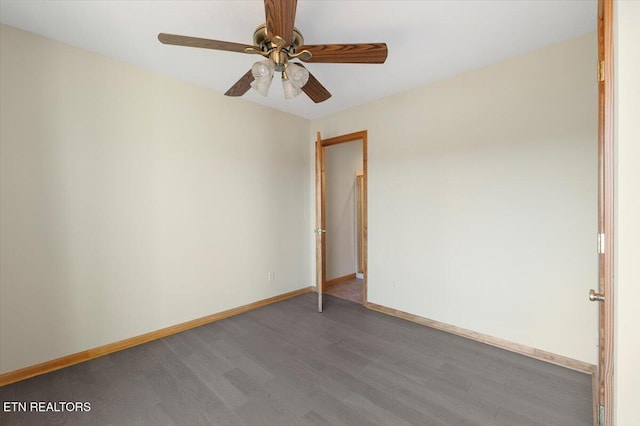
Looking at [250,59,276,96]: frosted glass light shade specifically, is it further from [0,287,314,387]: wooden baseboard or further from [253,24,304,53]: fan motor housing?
[0,287,314,387]: wooden baseboard

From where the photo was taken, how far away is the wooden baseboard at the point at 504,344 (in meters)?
2.25

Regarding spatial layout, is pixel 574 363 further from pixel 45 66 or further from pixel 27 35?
pixel 27 35

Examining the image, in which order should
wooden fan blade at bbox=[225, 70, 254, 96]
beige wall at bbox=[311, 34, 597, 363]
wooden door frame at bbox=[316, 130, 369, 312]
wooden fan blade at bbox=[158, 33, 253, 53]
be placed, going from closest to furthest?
wooden fan blade at bbox=[158, 33, 253, 53] < wooden fan blade at bbox=[225, 70, 254, 96] < beige wall at bbox=[311, 34, 597, 363] < wooden door frame at bbox=[316, 130, 369, 312]

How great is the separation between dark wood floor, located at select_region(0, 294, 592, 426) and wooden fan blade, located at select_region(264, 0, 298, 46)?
2347 mm

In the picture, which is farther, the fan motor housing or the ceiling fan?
the fan motor housing

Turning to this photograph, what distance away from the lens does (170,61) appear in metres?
2.59

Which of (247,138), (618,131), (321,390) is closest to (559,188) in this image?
(618,131)

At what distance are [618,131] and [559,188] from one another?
200cm

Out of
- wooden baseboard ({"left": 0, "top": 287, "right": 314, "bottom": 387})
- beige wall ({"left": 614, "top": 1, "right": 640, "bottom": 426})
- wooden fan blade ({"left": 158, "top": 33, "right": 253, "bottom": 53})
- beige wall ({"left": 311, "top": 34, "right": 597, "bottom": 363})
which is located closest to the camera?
beige wall ({"left": 614, "top": 1, "right": 640, "bottom": 426})

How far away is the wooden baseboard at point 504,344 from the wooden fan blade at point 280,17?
305 cm

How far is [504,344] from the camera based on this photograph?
102 inches

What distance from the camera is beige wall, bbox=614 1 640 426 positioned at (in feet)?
2.30

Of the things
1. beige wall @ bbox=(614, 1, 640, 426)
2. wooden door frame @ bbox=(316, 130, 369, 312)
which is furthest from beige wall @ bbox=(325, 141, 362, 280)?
beige wall @ bbox=(614, 1, 640, 426)
